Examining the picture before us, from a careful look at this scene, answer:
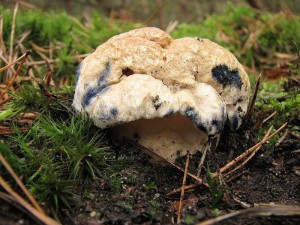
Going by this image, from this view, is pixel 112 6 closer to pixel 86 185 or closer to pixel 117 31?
pixel 117 31

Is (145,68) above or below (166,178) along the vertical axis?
above

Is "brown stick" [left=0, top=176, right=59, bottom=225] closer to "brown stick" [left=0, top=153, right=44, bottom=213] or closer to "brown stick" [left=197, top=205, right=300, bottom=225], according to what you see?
"brown stick" [left=0, top=153, right=44, bottom=213]

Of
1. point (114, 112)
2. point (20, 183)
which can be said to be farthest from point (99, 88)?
point (20, 183)

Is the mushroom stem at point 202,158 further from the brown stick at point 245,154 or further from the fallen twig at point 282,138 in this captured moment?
the fallen twig at point 282,138

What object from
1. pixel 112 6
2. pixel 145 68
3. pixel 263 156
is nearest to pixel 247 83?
pixel 263 156

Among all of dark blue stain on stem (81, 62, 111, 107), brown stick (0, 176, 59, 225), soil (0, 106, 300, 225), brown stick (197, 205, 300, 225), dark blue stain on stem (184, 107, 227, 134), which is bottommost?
soil (0, 106, 300, 225)

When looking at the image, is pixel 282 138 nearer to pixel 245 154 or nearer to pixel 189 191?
pixel 245 154

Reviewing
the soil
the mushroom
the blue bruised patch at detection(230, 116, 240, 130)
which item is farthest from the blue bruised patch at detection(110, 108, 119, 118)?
the blue bruised patch at detection(230, 116, 240, 130)

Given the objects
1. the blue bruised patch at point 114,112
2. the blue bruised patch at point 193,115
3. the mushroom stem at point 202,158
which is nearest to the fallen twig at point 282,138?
the mushroom stem at point 202,158
